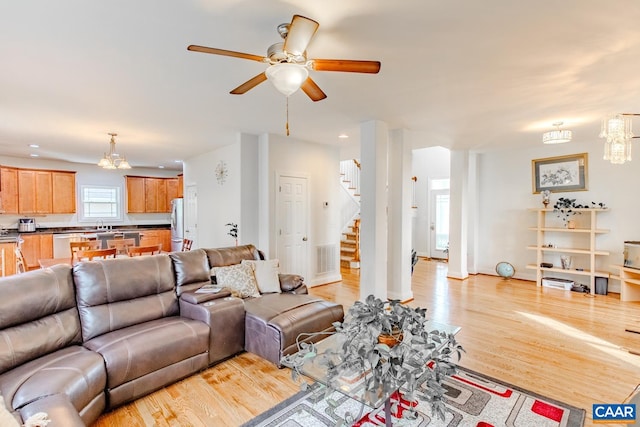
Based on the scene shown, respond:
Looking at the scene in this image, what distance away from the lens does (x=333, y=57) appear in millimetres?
2482

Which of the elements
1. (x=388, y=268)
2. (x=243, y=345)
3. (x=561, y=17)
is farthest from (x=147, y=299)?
(x=561, y=17)

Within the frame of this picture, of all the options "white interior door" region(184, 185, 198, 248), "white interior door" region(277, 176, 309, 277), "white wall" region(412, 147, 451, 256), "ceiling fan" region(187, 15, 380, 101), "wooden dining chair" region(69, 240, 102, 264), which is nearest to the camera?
"ceiling fan" region(187, 15, 380, 101)

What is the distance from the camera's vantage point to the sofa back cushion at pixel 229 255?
11.8ft

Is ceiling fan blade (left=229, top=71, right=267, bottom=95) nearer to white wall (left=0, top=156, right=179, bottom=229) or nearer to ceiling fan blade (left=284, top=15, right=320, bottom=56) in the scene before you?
ceiling fan blade (left=284, top=15, right=320, bottom=56)

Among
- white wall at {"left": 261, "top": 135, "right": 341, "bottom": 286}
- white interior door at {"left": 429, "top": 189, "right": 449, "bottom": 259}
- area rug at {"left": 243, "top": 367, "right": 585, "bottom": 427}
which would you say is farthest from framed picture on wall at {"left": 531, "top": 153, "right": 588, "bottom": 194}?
area rug at {"left": 243, "top": 367, "right": 585, "bottom": 427}

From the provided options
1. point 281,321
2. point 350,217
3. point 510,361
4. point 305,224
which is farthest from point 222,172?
point 510,361

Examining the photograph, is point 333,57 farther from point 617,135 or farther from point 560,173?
point 560,173

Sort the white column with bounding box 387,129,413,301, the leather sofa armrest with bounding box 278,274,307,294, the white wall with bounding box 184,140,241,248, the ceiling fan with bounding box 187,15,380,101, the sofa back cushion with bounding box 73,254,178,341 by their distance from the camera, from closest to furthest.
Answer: the ceiling fan with bounding box 187,15,380,101 → the sofa back cushion with bounding box 73,254,178,341 → the leather sofa armrest with bounding box 278,274,307,294 → the white column with bounding box 387,129,413,301 → the white wall with bounding box 184,140,241,248

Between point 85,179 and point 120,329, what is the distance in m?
7.32

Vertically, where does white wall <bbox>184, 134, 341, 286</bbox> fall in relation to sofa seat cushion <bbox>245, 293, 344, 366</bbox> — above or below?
above

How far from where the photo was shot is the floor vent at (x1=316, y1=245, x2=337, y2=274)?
5.86m

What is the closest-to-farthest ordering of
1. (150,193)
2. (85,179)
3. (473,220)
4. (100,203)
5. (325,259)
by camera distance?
(325,259) < (473,220) < (85,179) < (100,203) < (150,193)

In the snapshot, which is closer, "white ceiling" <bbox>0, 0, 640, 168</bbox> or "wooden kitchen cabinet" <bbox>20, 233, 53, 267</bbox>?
"white ceiling" <bbox>0, 0, 640, 168</bbox>

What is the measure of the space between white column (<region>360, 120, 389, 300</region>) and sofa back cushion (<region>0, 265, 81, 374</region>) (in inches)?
123
